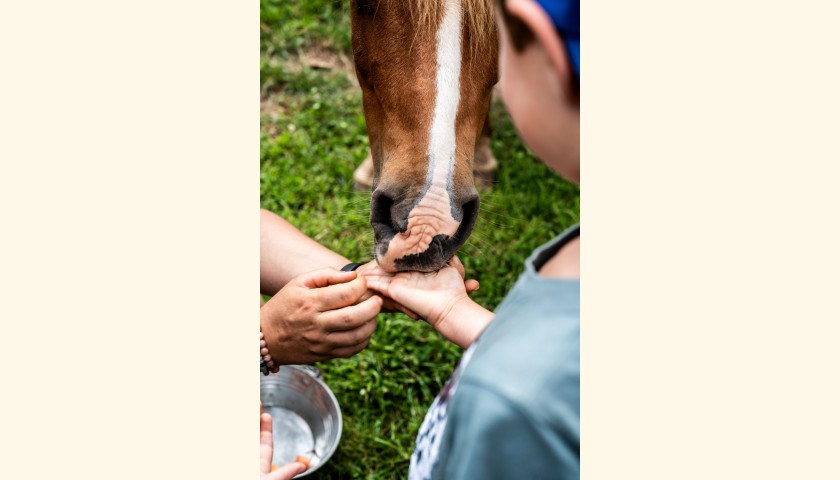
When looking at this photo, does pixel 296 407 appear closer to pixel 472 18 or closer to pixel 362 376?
pixel 362 376

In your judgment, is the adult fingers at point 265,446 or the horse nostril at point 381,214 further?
the adult fingers at point 265,446

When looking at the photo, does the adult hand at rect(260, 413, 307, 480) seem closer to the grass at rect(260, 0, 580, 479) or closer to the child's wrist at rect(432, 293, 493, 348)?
the child's wrist at rect(432, 293, 493, 348)

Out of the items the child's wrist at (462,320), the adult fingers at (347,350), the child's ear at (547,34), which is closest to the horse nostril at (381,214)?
the child's wrist at (462,320)

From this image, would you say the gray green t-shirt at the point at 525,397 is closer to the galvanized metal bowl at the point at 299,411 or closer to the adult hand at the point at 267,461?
the adult hand at the point at 267,461

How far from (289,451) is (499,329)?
180 centimetres

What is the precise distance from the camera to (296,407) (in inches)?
110

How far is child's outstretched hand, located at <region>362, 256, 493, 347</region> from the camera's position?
1685 mm

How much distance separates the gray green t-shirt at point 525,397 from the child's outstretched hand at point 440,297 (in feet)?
1.82

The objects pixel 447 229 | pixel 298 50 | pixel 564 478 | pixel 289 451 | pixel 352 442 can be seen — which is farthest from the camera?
pixel 298 50

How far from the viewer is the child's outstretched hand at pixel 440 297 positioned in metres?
1.68

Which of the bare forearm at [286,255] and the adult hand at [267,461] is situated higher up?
the bare forearm at [286,255]

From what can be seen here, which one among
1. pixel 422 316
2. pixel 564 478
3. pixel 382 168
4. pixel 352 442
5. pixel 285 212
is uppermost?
pixel 564 478

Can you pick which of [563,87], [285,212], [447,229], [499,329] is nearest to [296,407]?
[285,212]

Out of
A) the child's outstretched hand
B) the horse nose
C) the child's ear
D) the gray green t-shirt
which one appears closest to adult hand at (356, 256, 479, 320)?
the child's outstretched hand
